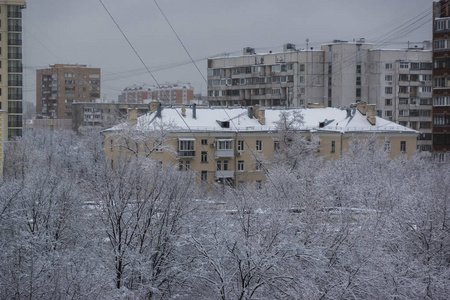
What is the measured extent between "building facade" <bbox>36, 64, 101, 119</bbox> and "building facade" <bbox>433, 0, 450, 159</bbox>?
5628cm

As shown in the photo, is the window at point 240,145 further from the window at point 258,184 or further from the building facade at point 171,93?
the building facade at point 171,93

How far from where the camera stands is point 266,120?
135 feet

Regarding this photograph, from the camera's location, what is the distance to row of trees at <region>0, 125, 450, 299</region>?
542 inches

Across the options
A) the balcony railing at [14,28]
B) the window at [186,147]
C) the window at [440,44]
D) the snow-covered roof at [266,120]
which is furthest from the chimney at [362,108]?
the balcony railing at [14,28]

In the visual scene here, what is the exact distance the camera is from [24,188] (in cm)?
1897

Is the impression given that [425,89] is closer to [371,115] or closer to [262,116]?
[371,115]

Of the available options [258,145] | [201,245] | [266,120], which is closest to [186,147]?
[258,145]

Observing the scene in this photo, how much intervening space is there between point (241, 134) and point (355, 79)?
2215 cm

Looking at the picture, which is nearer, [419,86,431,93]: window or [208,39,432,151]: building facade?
[208,39,432,151]: building facade

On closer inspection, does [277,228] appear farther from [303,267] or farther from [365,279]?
[365,279]

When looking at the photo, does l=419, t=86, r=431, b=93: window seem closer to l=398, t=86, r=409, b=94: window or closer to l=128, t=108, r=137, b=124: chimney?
l=398, t=86, r=409, b=94: window

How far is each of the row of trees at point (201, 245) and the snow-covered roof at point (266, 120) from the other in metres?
20.3

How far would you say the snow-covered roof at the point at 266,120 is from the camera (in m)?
39.5

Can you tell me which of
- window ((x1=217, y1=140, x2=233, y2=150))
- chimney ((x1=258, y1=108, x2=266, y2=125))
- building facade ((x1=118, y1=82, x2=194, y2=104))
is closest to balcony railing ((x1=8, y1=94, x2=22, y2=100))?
window ((x1=217, y1=140, x2=233, y2=150))
